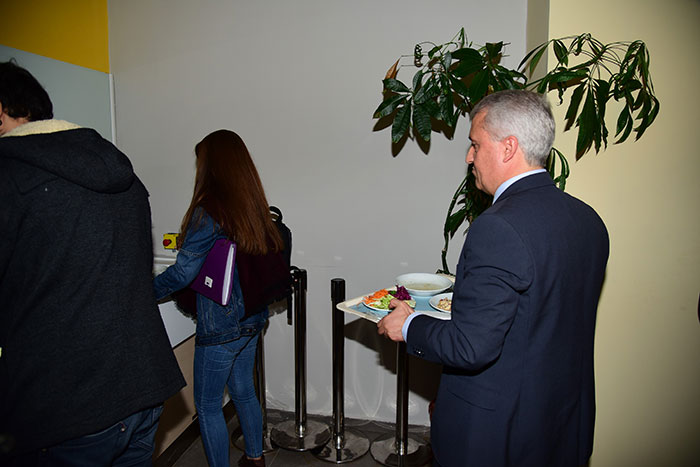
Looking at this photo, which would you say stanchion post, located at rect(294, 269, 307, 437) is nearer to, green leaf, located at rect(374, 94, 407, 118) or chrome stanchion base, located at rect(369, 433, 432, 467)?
chrome stanchion base, located at rect(369, 433, 432, 467)

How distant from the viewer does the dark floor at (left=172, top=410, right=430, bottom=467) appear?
2.32m

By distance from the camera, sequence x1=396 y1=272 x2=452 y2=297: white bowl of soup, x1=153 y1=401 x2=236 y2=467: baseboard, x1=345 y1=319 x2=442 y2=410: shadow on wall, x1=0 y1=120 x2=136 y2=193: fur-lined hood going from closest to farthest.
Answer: x1=0 y1=120 x2=136 y2=193: fur-lined hood, x1=396 y1=272 x2=452 y2=297: white bowl of soup, x1=153 y1=401 x2=236 y2=467: baseboard, x1=345 y1=319 x2=442 y2=410: shadow on wall

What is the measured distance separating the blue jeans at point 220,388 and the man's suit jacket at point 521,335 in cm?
94

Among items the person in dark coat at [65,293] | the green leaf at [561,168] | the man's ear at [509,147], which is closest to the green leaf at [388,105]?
the green leaf at [561,168]

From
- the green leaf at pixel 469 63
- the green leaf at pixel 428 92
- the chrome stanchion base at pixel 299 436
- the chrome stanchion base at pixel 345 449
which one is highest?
the green leaf at pixel 469 63

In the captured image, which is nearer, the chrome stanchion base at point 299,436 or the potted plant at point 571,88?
the potted plant at point 571,88

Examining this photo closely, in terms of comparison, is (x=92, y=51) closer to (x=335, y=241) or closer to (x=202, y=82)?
(x=202, y=82)

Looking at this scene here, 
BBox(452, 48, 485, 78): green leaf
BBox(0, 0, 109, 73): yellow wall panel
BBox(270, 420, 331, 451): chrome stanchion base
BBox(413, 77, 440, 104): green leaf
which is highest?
BBox(0, 0, 109, 73): yellow wall panel

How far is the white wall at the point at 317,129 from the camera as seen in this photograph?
241 centimetres

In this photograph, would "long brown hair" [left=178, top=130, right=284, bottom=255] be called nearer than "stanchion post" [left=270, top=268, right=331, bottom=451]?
Yes

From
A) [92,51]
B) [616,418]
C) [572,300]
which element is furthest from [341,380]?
[92,51]

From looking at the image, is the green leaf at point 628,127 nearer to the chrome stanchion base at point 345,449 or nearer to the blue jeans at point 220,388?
the blue jeans at point 220,388

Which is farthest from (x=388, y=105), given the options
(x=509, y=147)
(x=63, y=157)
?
(x=63, y=157)

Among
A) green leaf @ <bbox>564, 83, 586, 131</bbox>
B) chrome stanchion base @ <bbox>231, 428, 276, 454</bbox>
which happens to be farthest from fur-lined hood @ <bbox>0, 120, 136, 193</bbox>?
chrome stanchion base @ <bbox>231, 428, 276, 454</bbox>
